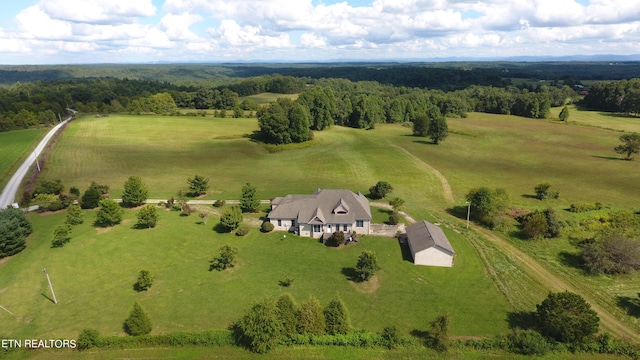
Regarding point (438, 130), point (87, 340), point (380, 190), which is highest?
point (438, 130)

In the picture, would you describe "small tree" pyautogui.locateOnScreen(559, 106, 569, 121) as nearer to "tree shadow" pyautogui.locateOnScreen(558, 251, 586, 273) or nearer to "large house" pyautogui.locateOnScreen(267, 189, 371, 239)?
"tree shadow" pyautogui.locateOnScreen(558, 251, 586, 273)

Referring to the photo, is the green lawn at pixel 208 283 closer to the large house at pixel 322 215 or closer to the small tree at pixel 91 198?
the large house at pixel 322 215

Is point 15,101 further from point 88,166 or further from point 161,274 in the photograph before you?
point 161,274

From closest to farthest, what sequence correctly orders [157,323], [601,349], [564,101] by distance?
[601,349], [157,323], [564,101]

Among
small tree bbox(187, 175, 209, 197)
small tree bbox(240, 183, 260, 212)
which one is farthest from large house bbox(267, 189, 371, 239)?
small tree bbox(187, 175, 209, 197)

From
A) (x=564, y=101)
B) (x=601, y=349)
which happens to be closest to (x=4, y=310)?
(x=601, y=349)

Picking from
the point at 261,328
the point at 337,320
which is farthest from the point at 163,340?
the point at 337,320

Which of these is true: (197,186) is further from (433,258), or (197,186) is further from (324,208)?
(433,258)
